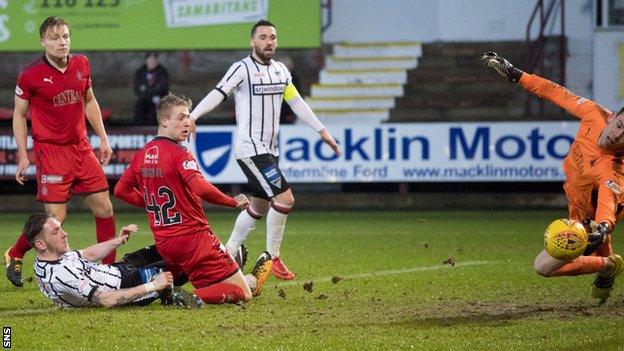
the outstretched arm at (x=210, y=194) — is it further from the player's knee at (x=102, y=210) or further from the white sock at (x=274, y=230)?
the white sock at (x=274, y=230)

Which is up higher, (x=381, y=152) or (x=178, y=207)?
(x=178, y=207)

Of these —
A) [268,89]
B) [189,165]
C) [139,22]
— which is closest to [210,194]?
[189,165]

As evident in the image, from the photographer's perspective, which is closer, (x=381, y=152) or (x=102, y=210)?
(x=102, y=210)

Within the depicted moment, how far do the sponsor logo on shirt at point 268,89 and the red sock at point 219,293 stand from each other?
238 cm

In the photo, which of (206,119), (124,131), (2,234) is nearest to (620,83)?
(206,119)

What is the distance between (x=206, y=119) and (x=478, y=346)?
12.7 m

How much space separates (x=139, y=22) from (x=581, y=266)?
12.7 m

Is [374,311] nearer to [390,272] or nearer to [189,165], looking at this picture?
[189,165]

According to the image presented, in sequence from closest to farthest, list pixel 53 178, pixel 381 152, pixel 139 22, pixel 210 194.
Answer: pixel 210 194 < pixel 53 178 < pixel 381 152 < pixel 139 22

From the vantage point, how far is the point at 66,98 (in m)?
10.3

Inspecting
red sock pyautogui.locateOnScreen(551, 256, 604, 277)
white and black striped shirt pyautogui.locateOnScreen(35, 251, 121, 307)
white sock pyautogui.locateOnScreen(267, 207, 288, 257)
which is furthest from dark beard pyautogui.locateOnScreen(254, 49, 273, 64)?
red sock pyautogui.locateOnScreen(551, 256, 604, 277)

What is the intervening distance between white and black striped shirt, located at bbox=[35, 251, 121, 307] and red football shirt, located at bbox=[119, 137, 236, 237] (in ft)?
1.56

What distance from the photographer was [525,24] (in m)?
22.4

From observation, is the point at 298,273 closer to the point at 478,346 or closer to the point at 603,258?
the point at 603,258
